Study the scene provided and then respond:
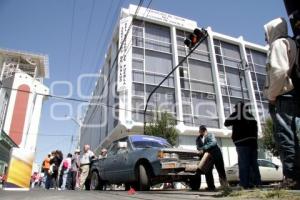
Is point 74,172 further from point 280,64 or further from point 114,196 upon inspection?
point 280,64

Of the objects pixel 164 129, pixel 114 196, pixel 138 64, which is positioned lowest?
pixel 114 196

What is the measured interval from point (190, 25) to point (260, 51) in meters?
11.9

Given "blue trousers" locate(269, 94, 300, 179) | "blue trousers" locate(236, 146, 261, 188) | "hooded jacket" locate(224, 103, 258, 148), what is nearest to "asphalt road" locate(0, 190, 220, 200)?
"blue trousers" locate(236, 146, 261, 188)

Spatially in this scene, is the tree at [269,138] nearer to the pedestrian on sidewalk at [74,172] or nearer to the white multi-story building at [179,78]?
the white multi-story building at [179,78]

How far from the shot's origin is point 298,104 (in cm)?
364

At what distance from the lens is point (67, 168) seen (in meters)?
14.3

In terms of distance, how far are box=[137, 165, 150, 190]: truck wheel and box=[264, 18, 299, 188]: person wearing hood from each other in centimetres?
451

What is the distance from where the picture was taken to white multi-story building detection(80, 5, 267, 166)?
29953mm

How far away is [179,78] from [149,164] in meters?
25.8

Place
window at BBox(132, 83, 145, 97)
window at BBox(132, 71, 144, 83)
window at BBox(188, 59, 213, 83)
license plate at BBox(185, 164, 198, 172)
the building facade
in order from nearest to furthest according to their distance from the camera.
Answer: license plate at BBox(185, 164, 198, 172) → window at BBox(132, 83, 145, 97) → window at BBox(132, 71, 144, 83) → window at BBox(188, 59, 213, 83) → the building facade

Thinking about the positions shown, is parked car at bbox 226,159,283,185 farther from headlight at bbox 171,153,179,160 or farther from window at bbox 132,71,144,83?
window at bbox 132,71,144,83

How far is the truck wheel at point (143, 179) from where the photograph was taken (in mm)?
7613

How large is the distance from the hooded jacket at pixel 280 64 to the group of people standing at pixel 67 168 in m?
9.33

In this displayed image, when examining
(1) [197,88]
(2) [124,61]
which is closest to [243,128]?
(2) [124,61]
